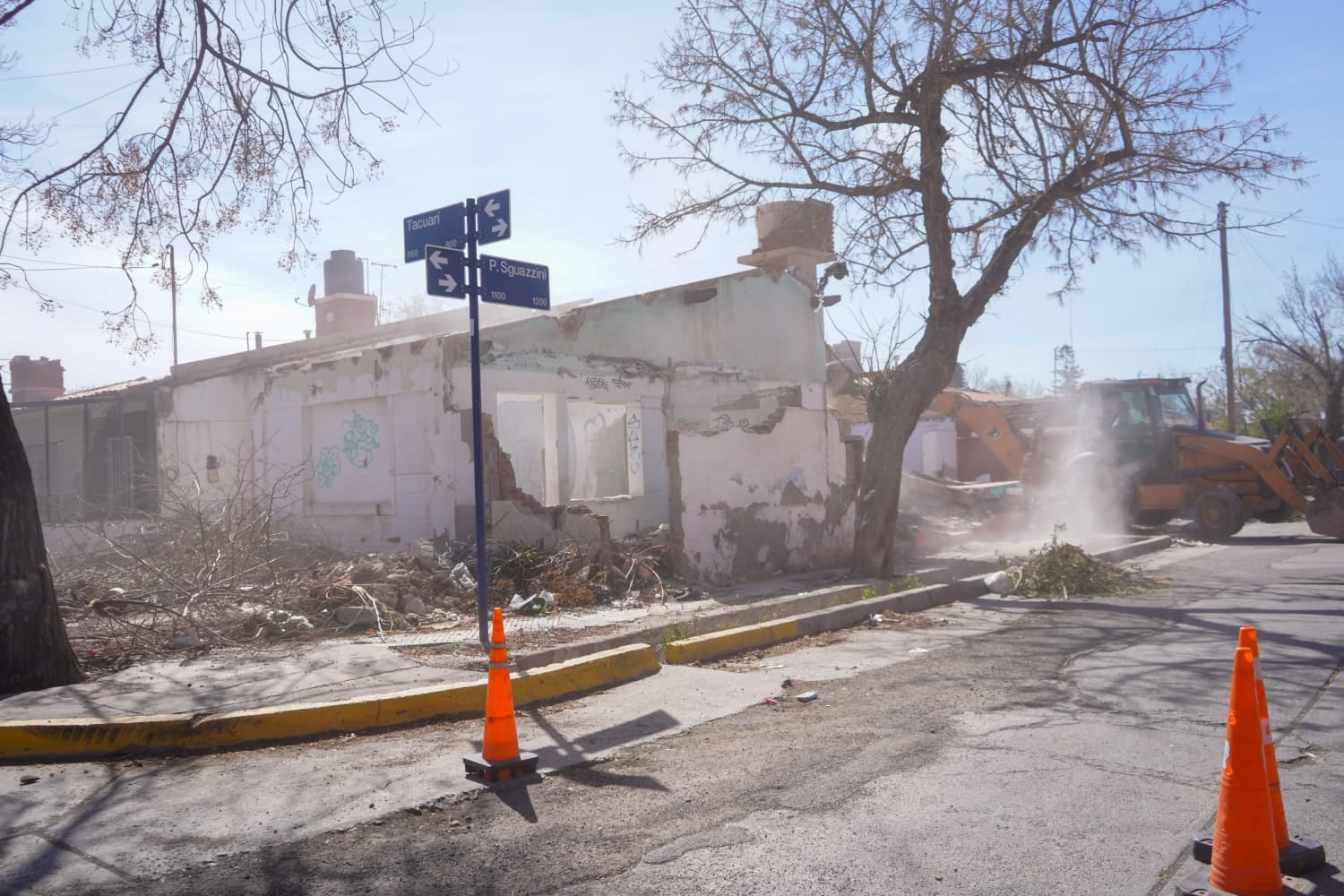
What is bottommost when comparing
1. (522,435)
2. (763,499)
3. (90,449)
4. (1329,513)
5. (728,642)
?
(728,642)

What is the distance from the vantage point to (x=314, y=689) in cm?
652

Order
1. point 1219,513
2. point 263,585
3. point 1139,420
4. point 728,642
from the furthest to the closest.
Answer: point 1139,420
point 1219,513
point 263,585
point 728,642

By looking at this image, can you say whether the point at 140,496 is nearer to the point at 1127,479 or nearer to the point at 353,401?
the point at 353,401

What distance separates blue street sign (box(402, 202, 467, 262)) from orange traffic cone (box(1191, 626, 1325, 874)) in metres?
5.99

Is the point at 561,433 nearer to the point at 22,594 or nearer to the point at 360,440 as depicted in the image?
the point at 360,440

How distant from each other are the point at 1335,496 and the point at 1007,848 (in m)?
16.0

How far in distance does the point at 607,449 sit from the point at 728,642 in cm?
808

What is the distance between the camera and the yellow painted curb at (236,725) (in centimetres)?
549

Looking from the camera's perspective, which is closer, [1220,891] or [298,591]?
[1220,891]

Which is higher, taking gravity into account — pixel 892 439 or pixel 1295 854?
pixel 892 439

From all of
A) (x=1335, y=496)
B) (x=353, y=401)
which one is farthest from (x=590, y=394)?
(x=1335, y=496)

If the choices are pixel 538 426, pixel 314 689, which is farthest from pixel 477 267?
pixel 538 426

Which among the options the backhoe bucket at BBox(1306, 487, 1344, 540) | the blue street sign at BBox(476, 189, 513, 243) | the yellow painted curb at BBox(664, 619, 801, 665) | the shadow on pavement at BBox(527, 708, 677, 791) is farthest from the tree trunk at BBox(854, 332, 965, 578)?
the backhoe bucket at BBox(1306, 487, 1344, 540)

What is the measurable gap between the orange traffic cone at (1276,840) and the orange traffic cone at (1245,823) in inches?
4.4
